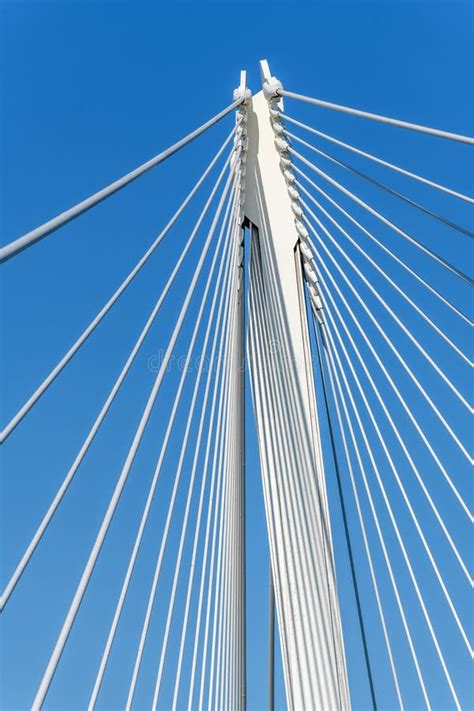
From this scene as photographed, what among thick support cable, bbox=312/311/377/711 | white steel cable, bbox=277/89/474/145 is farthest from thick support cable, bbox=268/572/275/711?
white steel cable, bbox=277/89/474/145

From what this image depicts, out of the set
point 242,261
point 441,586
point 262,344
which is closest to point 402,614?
point 441,586

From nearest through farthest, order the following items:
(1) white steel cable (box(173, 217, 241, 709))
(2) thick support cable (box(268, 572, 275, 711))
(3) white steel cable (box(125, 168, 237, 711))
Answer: (3) white steel cable (box(125, 168, 237, 711)), (1) white steel cable (box(173, 217, 241, 709)), (2) thick support cable (box(268, 572, 275, 711))

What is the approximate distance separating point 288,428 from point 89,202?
3.32 metres

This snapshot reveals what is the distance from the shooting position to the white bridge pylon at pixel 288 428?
21.9 ft

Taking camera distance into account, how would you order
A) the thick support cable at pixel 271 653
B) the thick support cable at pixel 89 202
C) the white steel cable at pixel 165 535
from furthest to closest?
1. the thick support cable at pixel 271 653
2. the white steel cable at pixel 165 535
3. the thick support cable at pixel 89 202

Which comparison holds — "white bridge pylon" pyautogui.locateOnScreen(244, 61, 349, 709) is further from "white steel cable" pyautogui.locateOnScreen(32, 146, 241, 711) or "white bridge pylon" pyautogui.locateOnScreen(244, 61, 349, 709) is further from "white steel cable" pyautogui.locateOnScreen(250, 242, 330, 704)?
"white steel cable" pyautogui.locateOnScreen(32, 146, 241, 711)

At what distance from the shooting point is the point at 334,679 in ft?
21.2

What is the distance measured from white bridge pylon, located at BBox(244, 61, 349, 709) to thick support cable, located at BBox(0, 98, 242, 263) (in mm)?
992

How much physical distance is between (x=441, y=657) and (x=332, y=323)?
3402mm

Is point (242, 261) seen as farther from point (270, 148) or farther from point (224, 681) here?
point (224, 681)

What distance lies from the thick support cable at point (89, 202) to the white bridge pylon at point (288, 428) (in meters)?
0.99

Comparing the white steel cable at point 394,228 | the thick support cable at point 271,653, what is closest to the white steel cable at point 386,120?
the white steel cable at point 394,228

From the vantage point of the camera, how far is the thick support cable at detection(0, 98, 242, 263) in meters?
3.88

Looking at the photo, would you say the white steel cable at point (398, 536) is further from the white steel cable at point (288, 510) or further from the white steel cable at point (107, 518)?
the white steel cable at point (107, 518)
